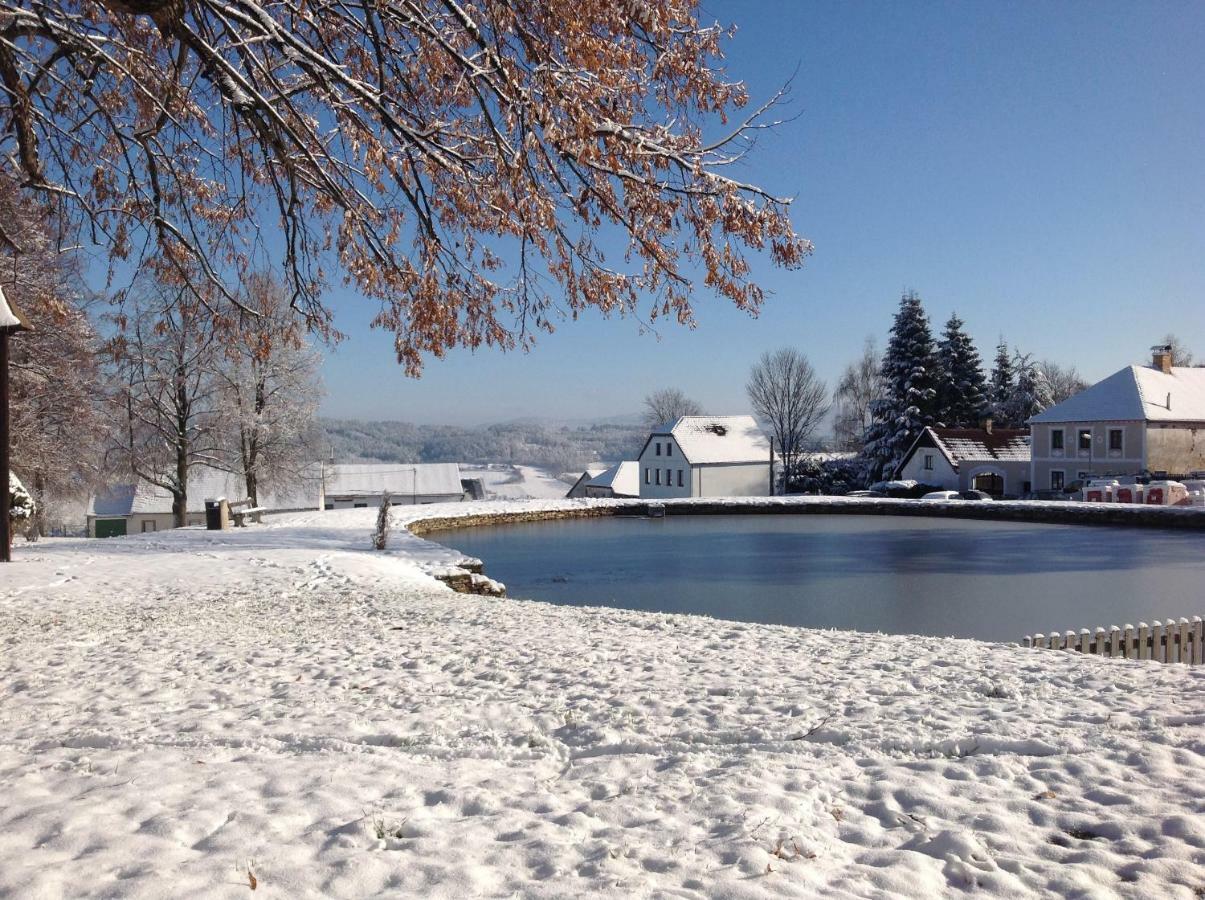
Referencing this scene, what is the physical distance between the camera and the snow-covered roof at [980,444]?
3172 centimetres

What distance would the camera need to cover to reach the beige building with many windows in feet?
91.5

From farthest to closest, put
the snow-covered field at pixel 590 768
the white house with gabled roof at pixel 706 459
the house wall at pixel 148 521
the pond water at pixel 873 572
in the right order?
the white house with gabled roof at pixel 706 459
the house wall at pixel 148 521
the pond water at pixel 873 572
the snow-covered field at pixel 590 768

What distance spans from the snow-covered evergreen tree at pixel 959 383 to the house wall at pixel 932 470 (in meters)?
5.84

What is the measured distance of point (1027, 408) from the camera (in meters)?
43.7

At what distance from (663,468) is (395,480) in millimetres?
13200

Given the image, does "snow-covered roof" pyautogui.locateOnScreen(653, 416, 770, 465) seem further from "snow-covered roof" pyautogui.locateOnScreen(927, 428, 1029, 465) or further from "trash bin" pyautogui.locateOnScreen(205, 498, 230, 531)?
"trash bin" pyautogui.locateOnScreen(205, 498, 230, 531)

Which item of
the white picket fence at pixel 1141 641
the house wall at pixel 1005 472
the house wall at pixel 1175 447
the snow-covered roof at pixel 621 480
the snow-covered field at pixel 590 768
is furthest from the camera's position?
the snow-covered roof at pixel 621 480

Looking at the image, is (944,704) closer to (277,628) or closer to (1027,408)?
(277,628)

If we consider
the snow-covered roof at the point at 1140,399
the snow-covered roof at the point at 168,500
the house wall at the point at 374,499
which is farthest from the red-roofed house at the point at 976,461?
the snow-covered roof at the point at 168,500

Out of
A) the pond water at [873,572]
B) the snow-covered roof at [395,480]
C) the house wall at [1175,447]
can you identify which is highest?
the house wall at [1175,447]

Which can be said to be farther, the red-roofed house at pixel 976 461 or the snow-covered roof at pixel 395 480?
the snow-covered roof at pixel 395 480

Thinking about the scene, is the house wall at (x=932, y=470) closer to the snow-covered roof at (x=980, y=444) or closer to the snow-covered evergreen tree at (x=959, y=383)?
the snow-covered roof at (x=980, y=444)

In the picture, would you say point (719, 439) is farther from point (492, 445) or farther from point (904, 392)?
point (492, 445)

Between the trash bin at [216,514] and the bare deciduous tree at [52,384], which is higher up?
the bare deciduous tree at [52,384]
